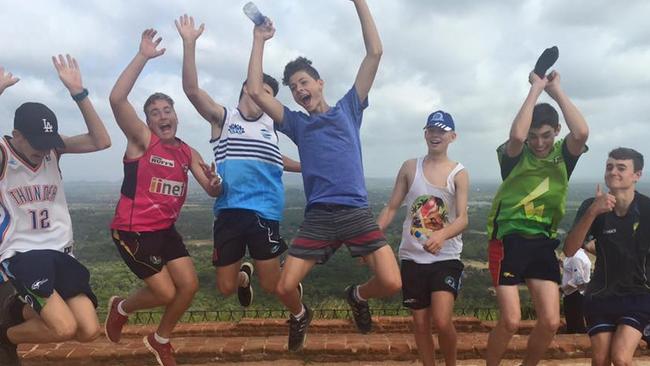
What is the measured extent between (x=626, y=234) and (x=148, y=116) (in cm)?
375

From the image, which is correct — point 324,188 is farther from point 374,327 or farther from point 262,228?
point 374,327

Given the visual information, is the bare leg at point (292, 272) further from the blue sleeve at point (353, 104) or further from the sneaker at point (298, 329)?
the blue sleeve at point (353, 104)

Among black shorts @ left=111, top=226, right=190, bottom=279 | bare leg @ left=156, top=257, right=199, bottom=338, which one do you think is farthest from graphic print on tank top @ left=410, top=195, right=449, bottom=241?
black shorts @ left=111, top=226, right=190, bottom=279

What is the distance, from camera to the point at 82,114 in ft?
12.8

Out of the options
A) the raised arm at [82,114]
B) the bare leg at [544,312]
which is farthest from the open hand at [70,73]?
the bare leg at [544,312]

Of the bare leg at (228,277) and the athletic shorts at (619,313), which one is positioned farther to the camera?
the bare leg at (228,277)

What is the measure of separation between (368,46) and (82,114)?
7.40 feet

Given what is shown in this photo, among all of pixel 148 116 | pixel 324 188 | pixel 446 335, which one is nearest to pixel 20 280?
pixel 148 116

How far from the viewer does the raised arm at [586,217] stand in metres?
3.47

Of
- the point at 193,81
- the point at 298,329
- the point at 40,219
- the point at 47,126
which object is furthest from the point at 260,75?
the point at 298,329

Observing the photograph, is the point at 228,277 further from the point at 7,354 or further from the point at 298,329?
the point at 7,354

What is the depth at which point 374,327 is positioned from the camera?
22.4 ft

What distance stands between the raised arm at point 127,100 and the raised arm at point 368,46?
1548 mm

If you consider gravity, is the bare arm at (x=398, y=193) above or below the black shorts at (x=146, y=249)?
above
